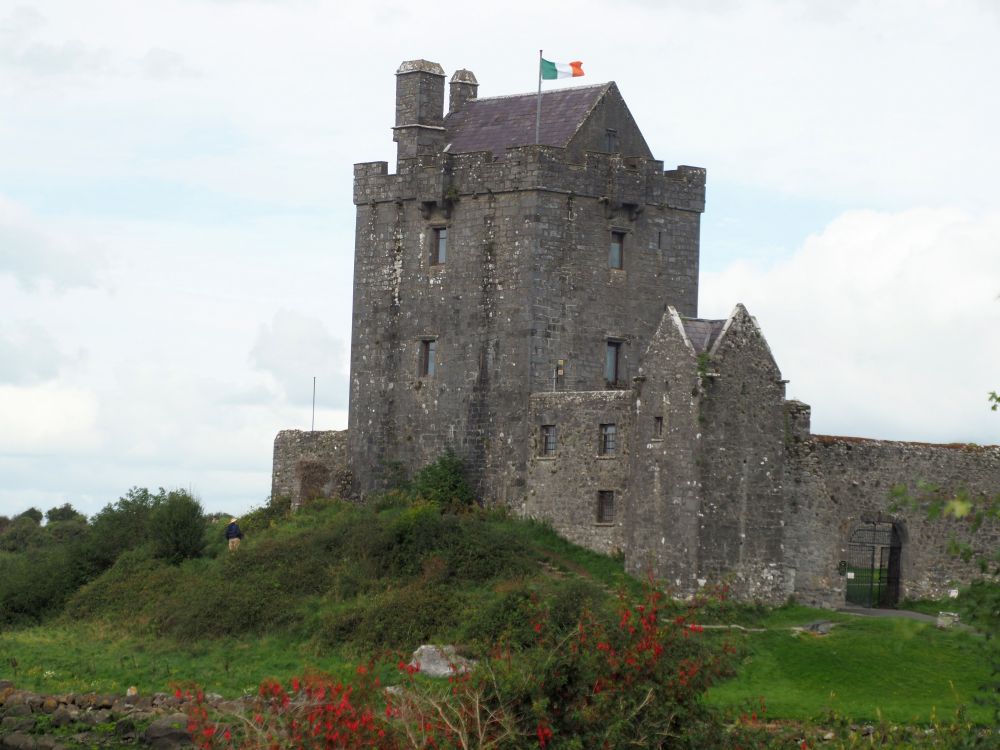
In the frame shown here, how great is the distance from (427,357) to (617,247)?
5.53 m

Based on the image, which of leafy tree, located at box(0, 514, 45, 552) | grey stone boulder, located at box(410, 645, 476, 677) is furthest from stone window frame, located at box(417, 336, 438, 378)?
leafy tree, located at box(0, 514, 45, 552)

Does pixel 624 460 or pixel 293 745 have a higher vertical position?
pixel 624 460

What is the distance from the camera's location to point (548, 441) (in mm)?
40656

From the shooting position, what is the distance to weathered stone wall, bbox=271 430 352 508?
46.0 metres

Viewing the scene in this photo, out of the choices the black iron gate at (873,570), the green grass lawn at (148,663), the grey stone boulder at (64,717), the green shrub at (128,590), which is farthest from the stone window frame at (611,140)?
the grey stone boulder at (64,717)

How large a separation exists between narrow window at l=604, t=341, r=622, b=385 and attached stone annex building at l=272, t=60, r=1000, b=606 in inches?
2.2

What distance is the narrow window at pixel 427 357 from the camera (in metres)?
43.2

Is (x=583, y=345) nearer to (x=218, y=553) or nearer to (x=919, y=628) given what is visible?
(x=218, y=553)

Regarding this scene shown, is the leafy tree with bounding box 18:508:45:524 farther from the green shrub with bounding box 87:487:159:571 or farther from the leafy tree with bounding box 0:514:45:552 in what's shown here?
the green shrub with bounding box 87:487:159:571

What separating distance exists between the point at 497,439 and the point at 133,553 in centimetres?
973

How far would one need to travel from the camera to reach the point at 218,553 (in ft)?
142

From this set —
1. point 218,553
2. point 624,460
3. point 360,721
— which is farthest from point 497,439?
point 360,721

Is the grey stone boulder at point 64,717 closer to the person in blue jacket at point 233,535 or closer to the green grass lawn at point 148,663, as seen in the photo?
the green grass lawn at point 148,663

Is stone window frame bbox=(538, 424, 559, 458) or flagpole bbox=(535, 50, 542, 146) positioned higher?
flagpole bbox=(535, 50, 542, 146)
